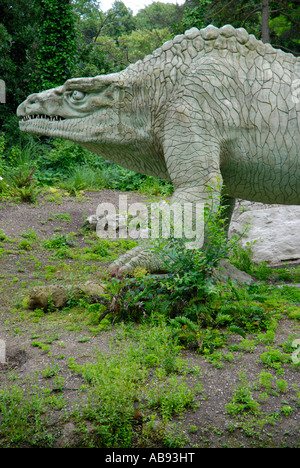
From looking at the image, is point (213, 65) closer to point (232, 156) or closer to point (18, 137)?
point (232, 156)

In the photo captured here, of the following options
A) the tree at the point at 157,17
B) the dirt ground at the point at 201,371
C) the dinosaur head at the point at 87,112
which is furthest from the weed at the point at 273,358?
the tree at the point at 157,17

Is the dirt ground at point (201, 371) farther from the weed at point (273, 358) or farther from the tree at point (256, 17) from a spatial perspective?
the tree at point (256, 17)

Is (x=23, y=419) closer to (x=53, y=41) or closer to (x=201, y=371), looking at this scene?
(x=201, y=371)

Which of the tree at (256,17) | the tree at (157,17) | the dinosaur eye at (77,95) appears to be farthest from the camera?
the tree at (157,17)

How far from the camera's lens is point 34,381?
110 inches

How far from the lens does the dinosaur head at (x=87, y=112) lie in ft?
13.9

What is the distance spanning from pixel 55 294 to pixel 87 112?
5.78 feet

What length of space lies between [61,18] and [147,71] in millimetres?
9216

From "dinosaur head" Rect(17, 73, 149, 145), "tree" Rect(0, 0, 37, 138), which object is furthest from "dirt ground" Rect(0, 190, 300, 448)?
"tree" Rect(0, 0, 37, 138)

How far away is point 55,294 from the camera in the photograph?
402 cm

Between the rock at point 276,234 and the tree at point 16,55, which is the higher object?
the tree at point 16,55

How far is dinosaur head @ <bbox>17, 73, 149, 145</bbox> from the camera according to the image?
4.23 meters

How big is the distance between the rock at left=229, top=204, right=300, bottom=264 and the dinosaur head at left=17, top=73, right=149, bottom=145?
2.51m
